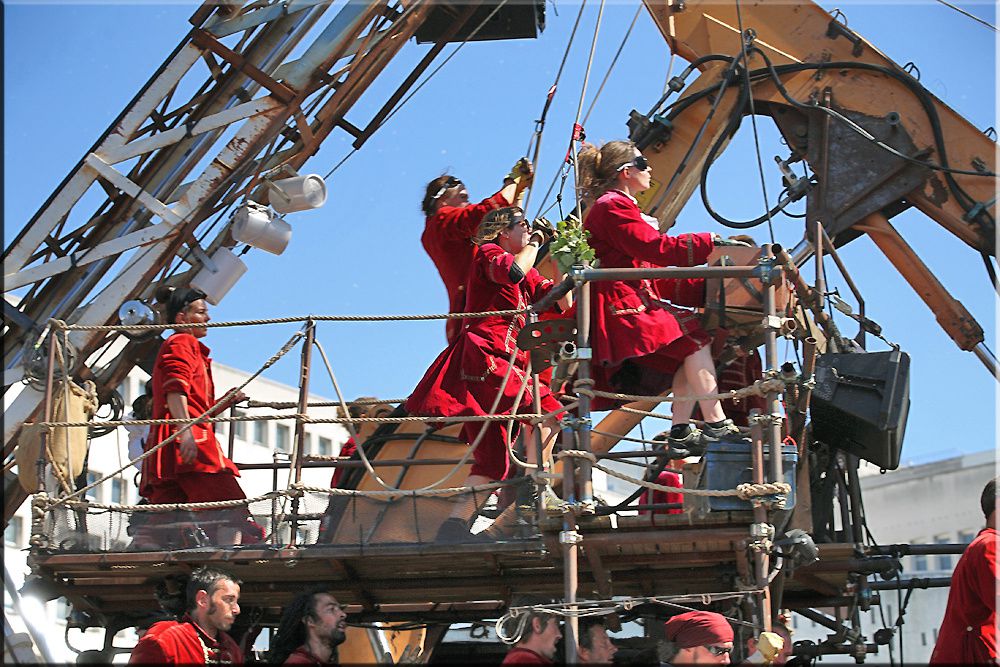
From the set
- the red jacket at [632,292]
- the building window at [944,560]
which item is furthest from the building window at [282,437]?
the red jacket at [632,292]

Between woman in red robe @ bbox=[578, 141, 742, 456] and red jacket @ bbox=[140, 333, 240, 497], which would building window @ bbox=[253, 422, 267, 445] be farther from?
woman in red robe @ bbox=[578, 141, 742, 456]

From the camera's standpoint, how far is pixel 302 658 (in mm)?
6758

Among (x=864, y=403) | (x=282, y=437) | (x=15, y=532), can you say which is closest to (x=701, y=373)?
(x=864, y=403)

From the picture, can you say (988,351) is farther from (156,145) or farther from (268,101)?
(156,145)

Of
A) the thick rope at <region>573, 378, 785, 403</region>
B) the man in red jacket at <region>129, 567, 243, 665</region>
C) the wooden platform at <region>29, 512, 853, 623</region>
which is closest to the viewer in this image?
Result: the man in red jacket at <region>129, 567, 243, 665</region>

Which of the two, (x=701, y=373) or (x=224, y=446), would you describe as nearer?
(x=701, y=373)

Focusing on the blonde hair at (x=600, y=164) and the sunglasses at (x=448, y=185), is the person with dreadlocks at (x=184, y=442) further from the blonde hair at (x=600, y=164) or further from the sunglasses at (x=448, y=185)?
the blonde hair at (x=600, y=164)

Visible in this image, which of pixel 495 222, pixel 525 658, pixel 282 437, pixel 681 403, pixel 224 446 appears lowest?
pixel 525 658

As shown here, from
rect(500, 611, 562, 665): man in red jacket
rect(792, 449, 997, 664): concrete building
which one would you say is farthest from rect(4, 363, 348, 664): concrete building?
rect(500, 611, 562, 665): man in red jacket

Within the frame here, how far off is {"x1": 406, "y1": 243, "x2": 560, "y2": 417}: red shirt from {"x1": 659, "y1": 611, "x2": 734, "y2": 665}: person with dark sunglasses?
1.81m

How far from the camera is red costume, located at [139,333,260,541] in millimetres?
8758

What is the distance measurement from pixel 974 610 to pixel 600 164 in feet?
10.0

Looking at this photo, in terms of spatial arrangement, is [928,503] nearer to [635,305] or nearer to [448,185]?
[448,185]

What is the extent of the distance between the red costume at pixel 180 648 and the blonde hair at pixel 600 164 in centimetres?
304
